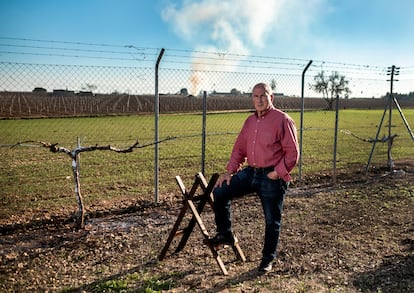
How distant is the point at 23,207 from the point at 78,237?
2.05 m

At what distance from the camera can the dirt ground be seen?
150 inches

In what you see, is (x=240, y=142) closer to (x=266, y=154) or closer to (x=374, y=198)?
(x=266, y=154)

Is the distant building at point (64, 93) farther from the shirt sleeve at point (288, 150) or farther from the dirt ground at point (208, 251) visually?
the shirt sleeve at point (288, 150)

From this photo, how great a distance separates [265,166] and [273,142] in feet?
0.91

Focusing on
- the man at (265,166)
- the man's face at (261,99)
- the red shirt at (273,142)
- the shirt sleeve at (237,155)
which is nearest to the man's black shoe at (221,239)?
the man at (265,166)

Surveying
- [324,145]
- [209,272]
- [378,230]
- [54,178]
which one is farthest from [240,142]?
[324,145]

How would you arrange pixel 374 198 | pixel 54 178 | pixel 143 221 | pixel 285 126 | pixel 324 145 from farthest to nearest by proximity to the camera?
pixel 324 145 → pixel 54 178 → pixel 374 198 → pixel 143 221 → pixel 285 126

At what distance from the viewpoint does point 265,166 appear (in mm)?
3799

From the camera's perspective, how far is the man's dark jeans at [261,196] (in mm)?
3824

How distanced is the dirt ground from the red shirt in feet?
4.21

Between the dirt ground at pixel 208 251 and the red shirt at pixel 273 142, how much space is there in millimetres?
1282

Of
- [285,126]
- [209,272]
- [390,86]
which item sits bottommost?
[209,272]

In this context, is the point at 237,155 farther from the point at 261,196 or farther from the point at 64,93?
the point at 64,93

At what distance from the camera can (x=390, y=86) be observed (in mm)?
9867
